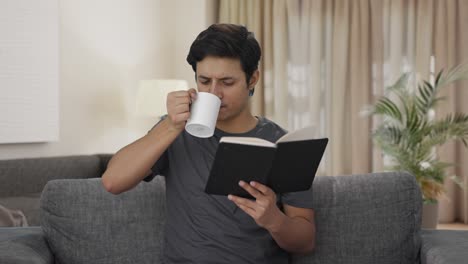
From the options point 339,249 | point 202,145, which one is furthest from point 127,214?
point 339,249

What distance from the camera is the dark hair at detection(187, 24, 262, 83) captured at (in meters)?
2.05

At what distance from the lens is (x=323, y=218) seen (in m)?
2.22

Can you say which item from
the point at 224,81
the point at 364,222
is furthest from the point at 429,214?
the point at 224,81

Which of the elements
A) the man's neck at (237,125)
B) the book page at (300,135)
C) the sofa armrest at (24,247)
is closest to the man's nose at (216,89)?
the man's neck at (237,125)

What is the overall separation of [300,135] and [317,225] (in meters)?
0.47

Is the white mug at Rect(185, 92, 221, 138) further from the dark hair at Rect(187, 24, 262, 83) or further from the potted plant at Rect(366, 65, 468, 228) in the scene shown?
the potted plant at Rect(366, 65, 468, 228)

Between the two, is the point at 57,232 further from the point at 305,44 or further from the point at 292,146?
the point at 305,44

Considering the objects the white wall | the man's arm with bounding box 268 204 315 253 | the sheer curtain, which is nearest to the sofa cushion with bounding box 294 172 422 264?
the man's arm with bounding box 268 204 315 253

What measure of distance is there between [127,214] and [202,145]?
0.30 meters

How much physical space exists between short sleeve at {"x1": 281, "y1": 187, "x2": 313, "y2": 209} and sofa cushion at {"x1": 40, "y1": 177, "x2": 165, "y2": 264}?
38 centimetres

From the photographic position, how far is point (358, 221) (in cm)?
222

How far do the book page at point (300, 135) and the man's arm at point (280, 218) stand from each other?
0.43 ft

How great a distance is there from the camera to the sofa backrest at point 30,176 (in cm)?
379

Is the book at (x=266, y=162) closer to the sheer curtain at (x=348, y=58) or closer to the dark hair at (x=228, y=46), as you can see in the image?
the dark hair at (x=228, y=46)
